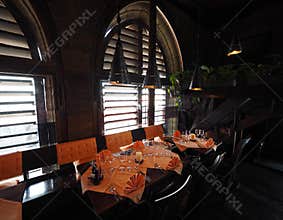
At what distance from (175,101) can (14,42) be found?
11.0 ft

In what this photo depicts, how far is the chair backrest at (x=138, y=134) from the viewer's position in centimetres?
293

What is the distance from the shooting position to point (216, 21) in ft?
13.2

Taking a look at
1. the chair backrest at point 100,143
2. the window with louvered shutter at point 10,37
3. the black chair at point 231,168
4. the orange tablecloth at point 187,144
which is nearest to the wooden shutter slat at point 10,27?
the window with louvered shutter at point 10,37

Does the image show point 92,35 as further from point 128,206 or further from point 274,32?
point 274,32

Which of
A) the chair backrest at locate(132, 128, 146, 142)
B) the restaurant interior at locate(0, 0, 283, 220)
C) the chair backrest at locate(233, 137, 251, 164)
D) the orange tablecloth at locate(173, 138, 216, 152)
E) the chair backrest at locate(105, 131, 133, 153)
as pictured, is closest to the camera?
the restaurant interior at locate(0, 0, 283, 220)

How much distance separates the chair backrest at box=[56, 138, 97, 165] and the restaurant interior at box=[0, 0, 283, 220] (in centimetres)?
1

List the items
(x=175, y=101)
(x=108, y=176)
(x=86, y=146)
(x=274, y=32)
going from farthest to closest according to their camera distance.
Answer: (x=175, y=101) < (x=274, y=32) < (x=86, y=146) < (x=108, y=176)

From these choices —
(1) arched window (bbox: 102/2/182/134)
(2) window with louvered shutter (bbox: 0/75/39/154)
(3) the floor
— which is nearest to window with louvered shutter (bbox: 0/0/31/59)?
A: (2) window with louvered shutter (bbox: 0/75/39/154)

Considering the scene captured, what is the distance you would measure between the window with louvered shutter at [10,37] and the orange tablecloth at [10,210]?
1620 mm

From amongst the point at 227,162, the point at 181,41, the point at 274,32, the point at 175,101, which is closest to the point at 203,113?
the point at 175,101

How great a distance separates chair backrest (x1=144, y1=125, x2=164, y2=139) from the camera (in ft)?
10.4

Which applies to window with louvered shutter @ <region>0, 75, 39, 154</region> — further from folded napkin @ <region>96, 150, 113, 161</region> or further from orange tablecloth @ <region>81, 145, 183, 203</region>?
orange tablecloth @ <region>81, 145, 183, 203</region>

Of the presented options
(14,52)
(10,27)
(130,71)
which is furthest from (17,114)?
(130,71)

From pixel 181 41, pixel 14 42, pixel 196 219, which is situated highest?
pixel 181 41
